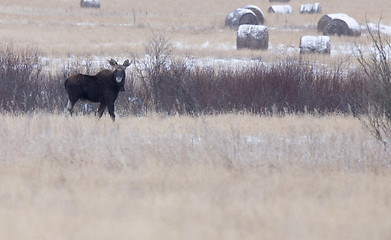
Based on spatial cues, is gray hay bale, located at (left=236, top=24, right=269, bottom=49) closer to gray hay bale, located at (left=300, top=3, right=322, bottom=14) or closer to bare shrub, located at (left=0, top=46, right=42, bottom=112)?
bare shrub, located at (left=0, top=46, right=42, bottom=112)

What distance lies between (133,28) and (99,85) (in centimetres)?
2317

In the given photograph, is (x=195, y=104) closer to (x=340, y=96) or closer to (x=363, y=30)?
(x=340, y=96)

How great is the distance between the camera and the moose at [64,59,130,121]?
1171cm

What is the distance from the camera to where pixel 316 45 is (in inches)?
942

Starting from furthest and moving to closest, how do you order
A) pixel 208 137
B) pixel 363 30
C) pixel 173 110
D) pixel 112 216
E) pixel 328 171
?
1. pixel 363 30
2. pixel 173 110
3. pixel 208 137
4. pixel 328 171
5. pixel 112 216

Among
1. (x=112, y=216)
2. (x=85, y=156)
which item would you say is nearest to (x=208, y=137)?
(x=85, y=156)

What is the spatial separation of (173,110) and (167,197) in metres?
7.83

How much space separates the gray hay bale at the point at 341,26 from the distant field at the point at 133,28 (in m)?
0.87

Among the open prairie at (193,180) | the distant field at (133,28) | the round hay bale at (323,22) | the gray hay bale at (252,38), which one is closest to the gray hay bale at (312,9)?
the distant field at (133,28)

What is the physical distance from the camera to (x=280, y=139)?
958cm

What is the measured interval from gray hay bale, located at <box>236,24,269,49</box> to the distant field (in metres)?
0.43

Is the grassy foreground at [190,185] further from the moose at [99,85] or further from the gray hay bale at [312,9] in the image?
the gray hay bale at [312,9]

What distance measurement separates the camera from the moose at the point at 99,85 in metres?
11.7

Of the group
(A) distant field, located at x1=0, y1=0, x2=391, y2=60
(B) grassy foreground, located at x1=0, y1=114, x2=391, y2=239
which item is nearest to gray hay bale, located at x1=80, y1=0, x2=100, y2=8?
(A) distant field, located at x1=0, y1=0, x2=391, y2=60
